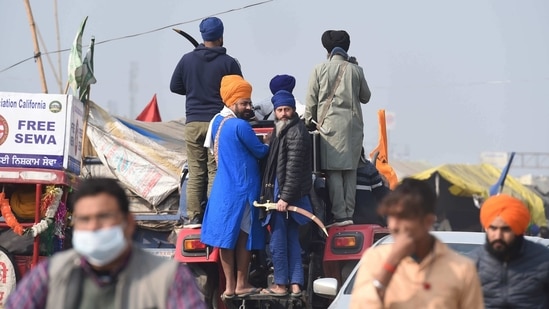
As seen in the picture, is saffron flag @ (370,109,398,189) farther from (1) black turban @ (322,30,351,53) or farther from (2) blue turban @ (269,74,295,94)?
(2) blue turban @ (269,74,295,94)

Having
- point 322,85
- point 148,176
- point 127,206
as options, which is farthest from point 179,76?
point 127,206

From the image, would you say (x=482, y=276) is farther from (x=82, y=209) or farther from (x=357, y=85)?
(x=357, y=85)

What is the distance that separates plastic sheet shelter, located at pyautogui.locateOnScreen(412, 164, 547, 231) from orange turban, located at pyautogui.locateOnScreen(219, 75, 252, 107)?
60.8 feet

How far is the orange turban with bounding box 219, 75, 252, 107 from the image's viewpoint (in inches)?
435

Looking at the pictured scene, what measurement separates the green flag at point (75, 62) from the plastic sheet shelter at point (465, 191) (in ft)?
→ 49.3

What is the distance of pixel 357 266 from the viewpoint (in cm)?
905

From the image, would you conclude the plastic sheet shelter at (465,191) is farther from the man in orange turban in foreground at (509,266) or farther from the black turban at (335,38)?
the man in orange turban in foreground at (509,266)

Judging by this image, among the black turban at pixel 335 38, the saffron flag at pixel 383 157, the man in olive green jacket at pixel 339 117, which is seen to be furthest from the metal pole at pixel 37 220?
the saffron flag at pixel 383 157

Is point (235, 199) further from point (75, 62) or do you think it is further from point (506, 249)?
point (75, 62)

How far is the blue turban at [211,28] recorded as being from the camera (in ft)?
39.1

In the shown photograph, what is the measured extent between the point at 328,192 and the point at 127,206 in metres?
6.92

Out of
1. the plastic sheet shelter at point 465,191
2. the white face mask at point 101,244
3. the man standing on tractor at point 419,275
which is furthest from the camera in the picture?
the plastic sheet shelter at point 465,191

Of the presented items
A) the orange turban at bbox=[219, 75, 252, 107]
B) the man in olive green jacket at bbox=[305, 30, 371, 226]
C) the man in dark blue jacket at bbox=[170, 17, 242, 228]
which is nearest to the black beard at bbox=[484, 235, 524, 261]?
the orange turban at bbox=[219, 75, 252, 107]

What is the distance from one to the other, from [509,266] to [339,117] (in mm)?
5351
